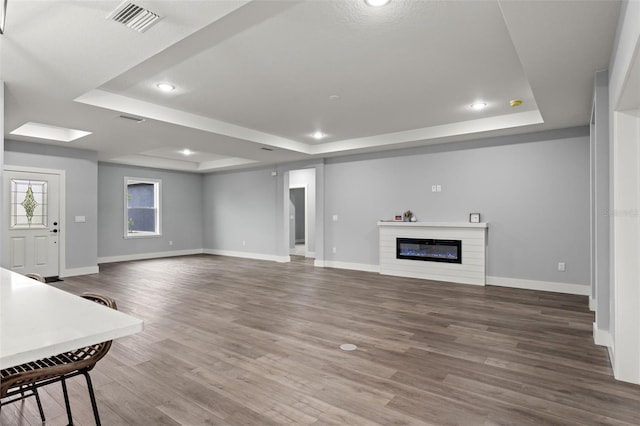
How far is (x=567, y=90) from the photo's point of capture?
362 cm

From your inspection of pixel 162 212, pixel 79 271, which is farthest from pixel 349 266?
pixel 162 212

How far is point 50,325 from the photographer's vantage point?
1.20 meters

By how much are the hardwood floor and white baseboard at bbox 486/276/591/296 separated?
335mm

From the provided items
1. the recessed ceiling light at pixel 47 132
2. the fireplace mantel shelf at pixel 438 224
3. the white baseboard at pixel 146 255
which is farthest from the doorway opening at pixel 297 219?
the recessed ceiling light at pixel 47 132

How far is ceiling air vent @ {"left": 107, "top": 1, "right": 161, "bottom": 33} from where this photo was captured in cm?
218

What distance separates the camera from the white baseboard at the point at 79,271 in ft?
22.2

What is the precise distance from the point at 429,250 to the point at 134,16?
560 centimetres

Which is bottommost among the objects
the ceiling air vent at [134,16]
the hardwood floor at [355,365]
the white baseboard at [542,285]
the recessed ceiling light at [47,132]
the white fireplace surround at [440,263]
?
the hardwood floor at [355,365]

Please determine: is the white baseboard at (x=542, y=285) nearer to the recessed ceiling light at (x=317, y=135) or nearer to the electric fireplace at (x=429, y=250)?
the electric fireplace at (x=429, y=250)

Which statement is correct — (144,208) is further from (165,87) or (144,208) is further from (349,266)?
(165,87)

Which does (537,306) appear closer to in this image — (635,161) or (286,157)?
(635,161)

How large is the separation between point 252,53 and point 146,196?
25.6ft

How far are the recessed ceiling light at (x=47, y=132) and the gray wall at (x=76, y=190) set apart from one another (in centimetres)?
54

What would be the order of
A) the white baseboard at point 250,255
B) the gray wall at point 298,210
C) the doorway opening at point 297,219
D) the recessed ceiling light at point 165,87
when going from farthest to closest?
1. the gray wall at point 298,210
2. the doorway opening at point 297,219
3. the white baseboard at point 250,255
4. the recessed ceiling light at point 165,87
